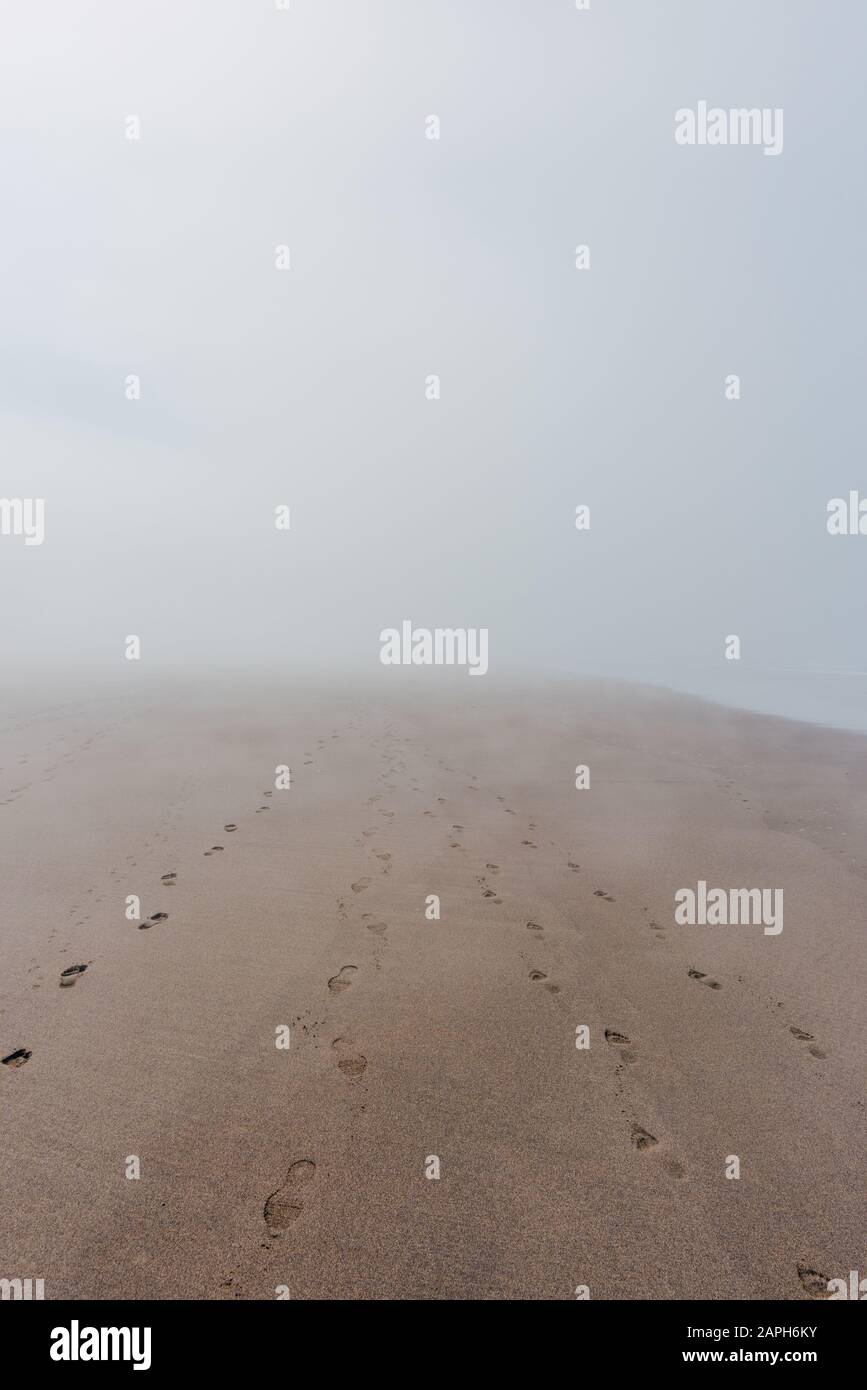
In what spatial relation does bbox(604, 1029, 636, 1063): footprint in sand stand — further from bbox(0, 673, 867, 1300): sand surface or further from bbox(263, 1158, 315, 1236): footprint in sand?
bbox(263, 1158, 315, 1236): footprint in sand

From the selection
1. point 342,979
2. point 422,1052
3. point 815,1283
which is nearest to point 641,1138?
point 815,1283

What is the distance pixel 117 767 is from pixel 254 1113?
1140 cm

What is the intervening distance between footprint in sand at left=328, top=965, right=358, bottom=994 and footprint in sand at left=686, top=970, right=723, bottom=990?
376 centimetres

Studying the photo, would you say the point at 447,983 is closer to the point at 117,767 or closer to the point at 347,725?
the point at 117,767

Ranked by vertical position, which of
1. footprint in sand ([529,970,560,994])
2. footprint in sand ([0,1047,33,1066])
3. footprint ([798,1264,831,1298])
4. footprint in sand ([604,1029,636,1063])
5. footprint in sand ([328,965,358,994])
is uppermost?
footprint in sand ([328,965,358,994])

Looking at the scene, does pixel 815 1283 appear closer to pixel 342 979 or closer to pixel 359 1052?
pixel 359 1052

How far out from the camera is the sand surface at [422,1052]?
333 cm

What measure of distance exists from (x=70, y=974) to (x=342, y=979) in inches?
113

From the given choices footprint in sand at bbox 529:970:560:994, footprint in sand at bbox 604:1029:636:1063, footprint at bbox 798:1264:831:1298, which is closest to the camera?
footprint at bbox 798:1264:831:1298

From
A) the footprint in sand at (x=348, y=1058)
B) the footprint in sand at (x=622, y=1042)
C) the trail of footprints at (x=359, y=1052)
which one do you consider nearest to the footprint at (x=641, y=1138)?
the trail of footprints at (x=359, y=1052)

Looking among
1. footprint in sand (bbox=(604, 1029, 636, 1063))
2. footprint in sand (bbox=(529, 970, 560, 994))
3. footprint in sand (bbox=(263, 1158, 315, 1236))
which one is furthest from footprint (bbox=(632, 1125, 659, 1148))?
footprint in sand (bbox=(263, 1158, 315, 1236))

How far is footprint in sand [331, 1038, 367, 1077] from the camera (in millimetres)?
4602
